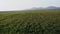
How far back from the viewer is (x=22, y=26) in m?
1.43

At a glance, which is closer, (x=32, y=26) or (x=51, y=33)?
(x=51, y=33)

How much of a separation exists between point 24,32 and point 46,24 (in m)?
0.30

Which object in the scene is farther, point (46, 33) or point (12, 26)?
point (12, 26)

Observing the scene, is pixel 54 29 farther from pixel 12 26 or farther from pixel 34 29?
pixel 12 26

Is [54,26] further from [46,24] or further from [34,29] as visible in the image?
[34,29]

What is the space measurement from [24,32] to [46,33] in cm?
25

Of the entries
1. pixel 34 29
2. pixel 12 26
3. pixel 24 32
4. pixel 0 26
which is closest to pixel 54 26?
pixel 34 29

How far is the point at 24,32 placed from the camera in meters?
1.37

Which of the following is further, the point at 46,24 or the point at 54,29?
the point at 46,24

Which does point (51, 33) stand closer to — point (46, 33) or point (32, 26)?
point (46, 33)

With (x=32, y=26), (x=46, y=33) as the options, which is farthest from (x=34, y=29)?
(x=46, y=33)

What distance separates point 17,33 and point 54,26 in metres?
0.44

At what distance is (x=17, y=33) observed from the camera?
4.39 feet

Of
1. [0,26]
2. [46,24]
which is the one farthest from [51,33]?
[0,26]
